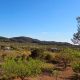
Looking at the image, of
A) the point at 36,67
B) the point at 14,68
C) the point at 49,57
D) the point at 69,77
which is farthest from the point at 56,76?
the point at 49,57

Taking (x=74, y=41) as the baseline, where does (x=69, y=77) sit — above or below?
below

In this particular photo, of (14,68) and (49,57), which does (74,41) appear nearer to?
(49,57)

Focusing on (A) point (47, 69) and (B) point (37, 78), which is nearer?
(B) point (37, 78)

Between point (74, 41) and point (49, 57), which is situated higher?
point (74, 41)

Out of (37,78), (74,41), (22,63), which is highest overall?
(74,41)

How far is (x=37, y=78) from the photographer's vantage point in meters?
24.9

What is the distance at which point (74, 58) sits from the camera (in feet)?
112

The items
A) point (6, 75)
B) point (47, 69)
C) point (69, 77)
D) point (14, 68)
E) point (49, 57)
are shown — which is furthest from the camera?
point (49, 57)

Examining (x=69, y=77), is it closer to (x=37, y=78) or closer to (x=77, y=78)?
(x=77, y=78)

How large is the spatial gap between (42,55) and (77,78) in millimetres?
20319

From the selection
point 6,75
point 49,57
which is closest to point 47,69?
point 6,75

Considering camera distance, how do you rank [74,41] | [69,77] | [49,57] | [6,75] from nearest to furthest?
[6,75], [69,77], [74,41], [49,57]

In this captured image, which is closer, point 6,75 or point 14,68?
point 14,68

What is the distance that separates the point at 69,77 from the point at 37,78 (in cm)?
369
